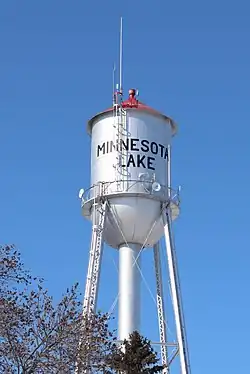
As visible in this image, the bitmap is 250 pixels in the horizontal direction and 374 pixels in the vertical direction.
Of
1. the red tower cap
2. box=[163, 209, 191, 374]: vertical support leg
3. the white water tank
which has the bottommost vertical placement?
box=[163, 209, 191, 374]: vertical support leg

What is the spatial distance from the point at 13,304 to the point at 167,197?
18.1 m

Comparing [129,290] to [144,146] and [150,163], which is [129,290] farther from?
[144,146]

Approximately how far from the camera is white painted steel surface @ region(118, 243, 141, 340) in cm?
4025

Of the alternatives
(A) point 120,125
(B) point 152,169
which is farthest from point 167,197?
(A) point 120,125

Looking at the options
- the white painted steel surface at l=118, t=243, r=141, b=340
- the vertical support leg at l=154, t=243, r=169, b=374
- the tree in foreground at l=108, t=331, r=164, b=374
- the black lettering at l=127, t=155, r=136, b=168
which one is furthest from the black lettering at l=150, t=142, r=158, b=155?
the tree in foreground at l=108, t=331, r=164, b=374

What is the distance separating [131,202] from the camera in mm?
40531

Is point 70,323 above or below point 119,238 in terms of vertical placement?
below

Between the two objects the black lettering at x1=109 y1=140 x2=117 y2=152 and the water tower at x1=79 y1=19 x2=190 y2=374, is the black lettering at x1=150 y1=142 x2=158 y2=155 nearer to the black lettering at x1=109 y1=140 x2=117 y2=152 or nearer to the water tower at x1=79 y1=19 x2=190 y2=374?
the water tower at x1=79 y1=19 x2=190 y2=374

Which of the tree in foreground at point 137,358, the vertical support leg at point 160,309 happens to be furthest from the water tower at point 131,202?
the tree in foreground at point 137,358

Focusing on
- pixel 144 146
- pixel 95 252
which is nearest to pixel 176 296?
pixel 95 252

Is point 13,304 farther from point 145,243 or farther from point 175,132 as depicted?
point 175,132

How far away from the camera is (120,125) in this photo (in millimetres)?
41781

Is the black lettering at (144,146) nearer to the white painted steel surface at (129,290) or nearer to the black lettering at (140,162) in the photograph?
the black lettering at (140,162)

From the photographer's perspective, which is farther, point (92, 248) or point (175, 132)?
point (175, 132)
